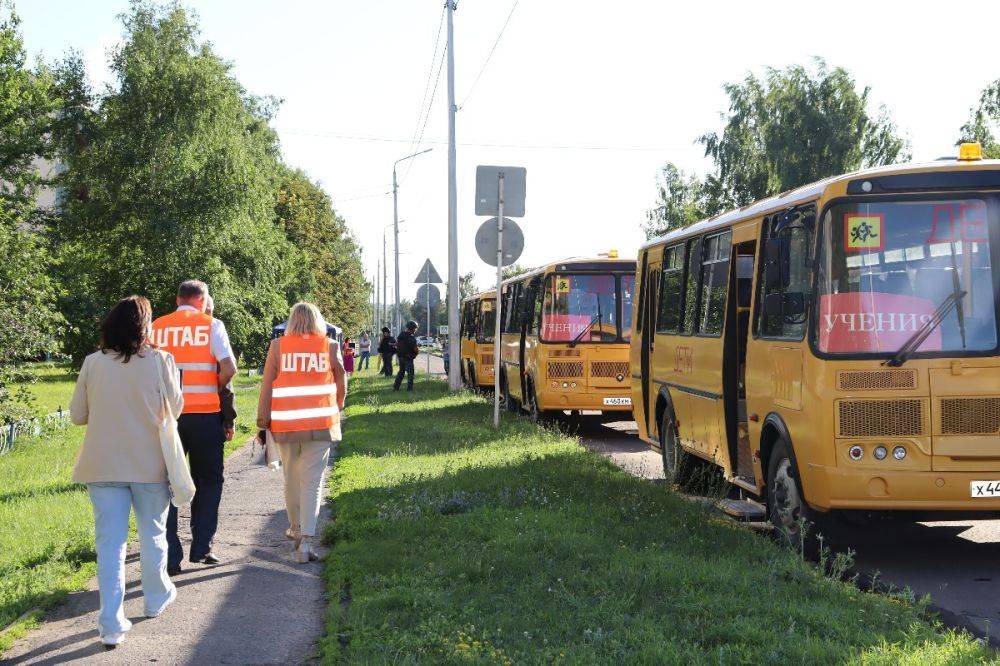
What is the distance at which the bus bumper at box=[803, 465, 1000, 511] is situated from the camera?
8086 mm

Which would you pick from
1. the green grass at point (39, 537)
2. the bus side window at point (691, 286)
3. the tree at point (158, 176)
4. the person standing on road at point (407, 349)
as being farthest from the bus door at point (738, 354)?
the tree at point (158, 176)

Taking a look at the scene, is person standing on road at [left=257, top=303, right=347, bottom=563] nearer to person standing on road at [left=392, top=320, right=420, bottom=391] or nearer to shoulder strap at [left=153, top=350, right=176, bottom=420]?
shoulder strap at [left=153, top=350, right=176, bottom=420]

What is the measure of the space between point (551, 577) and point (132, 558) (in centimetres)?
332

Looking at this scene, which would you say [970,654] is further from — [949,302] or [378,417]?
[378,417]

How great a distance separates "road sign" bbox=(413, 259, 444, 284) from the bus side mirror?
26453mm

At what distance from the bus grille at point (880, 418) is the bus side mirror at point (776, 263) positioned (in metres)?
1.23

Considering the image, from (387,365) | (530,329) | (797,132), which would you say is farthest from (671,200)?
(530,329)

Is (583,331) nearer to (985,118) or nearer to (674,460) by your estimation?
(674,460)

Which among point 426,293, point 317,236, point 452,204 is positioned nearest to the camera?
point 452,204

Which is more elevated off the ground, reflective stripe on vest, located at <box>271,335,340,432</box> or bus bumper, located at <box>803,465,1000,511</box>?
reflective stripe on vest, located at <box>271,335,340,432</box>

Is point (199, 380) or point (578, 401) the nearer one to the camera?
point (199, 380)

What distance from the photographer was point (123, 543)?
6.79 meters

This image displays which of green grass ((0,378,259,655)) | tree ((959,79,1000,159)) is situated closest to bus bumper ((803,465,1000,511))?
green grass ((0,378,259,655))

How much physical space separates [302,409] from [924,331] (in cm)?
424
